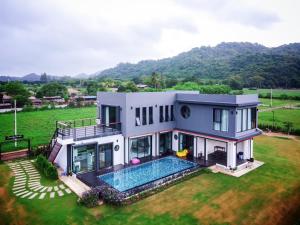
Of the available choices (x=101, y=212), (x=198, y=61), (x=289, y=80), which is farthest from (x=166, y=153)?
(x=198, y=61)

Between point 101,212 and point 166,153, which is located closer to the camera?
point 101,212

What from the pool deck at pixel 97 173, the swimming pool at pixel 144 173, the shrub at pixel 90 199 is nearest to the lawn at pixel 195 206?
the shrub at pixel 90 199

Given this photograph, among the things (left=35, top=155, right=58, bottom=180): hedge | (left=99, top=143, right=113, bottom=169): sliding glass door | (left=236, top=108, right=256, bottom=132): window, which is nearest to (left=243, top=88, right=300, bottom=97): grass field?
(left=236, top=108, right=256, bottom=132): window

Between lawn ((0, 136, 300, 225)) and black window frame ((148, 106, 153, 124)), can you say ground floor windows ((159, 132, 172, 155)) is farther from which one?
lawn ((0, 136, 300, 225))

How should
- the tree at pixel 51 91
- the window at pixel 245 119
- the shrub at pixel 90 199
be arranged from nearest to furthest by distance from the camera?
the shrub at pixel 90 199 < the window at pixel 245 119 < the tree at pixel 51 91

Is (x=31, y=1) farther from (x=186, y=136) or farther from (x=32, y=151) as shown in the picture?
(x=186, y=136)

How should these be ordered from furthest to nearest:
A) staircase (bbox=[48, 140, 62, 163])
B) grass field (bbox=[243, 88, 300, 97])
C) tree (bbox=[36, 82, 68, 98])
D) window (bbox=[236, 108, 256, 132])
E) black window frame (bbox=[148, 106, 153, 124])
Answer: tree (bbox=[36, 82, 68, 98]) → grass field (bbox=[243, 88, 300, 97]) → black window frame (bbox=[148, 106, 153, 124]) → window (bbox=[236, 108, 256, 132]) → staircase (bbox=[48, 140, 62, 163])

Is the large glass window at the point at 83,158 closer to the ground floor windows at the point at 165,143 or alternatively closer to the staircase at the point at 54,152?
the staircase at the point at 54,152
